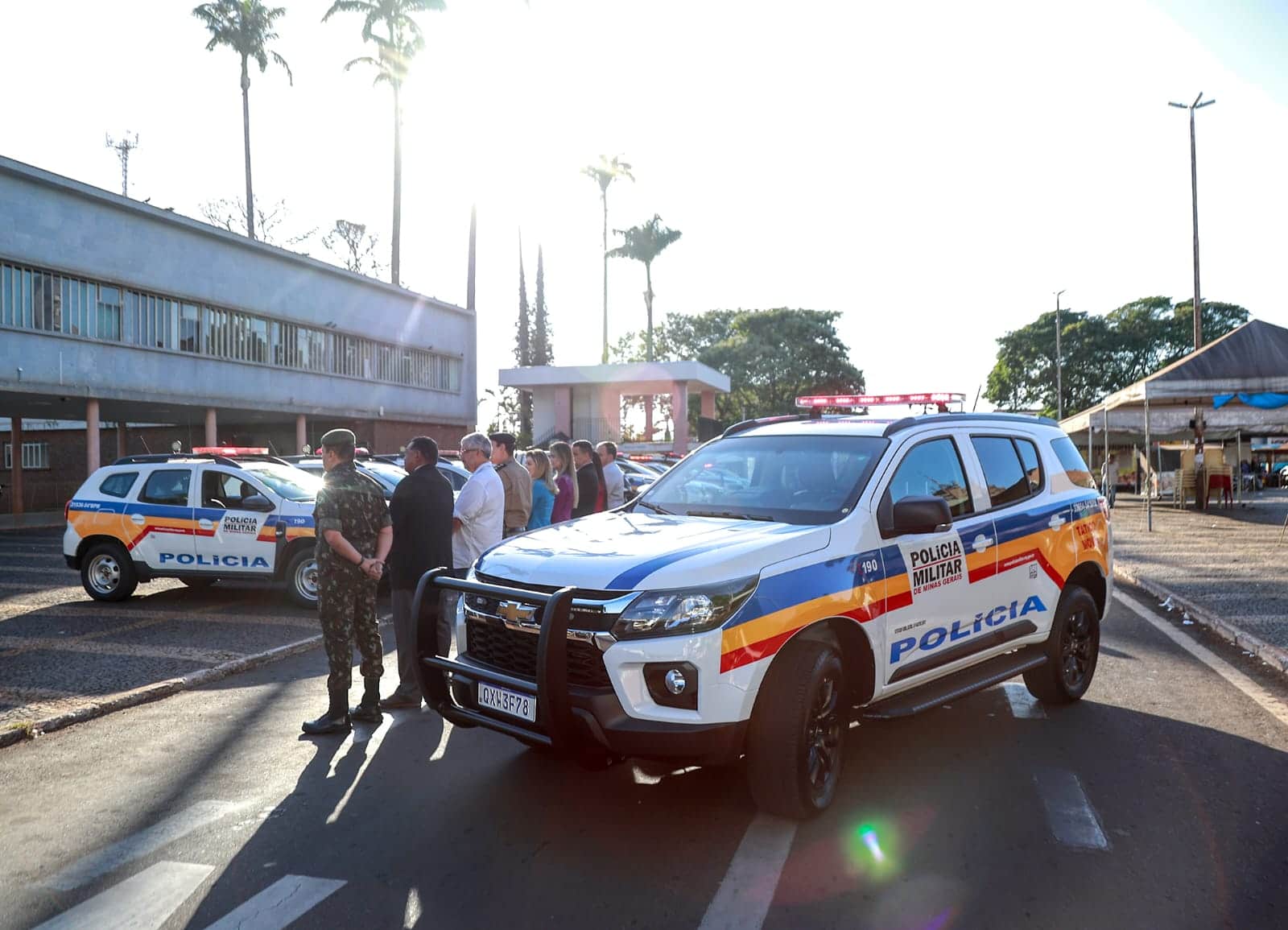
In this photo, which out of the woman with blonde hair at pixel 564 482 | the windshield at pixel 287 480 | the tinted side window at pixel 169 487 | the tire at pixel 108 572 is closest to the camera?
the woman with blonde hair at pixel 564 482

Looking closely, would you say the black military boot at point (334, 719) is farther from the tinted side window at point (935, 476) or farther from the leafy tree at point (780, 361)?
the leafy tree at point (780, 361)

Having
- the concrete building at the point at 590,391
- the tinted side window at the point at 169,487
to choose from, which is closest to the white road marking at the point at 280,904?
the tinted side window at the point at 169,487

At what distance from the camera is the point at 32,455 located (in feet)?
119

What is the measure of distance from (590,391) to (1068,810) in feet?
119

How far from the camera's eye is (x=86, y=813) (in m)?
4.77

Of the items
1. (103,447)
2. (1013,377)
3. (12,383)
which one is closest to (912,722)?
(12,383)

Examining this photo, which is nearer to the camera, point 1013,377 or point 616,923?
point 616,923

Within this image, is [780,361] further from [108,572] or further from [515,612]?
[515,612]

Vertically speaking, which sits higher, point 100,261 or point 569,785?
point 100,261

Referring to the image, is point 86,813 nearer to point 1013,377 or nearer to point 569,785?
point 569,785

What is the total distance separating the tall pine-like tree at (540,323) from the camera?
59.2 meters

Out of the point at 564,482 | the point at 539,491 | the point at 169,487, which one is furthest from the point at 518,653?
the point at 169,487

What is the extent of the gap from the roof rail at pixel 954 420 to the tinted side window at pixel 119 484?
921 centimetres

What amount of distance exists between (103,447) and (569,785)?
3847 centimetres
